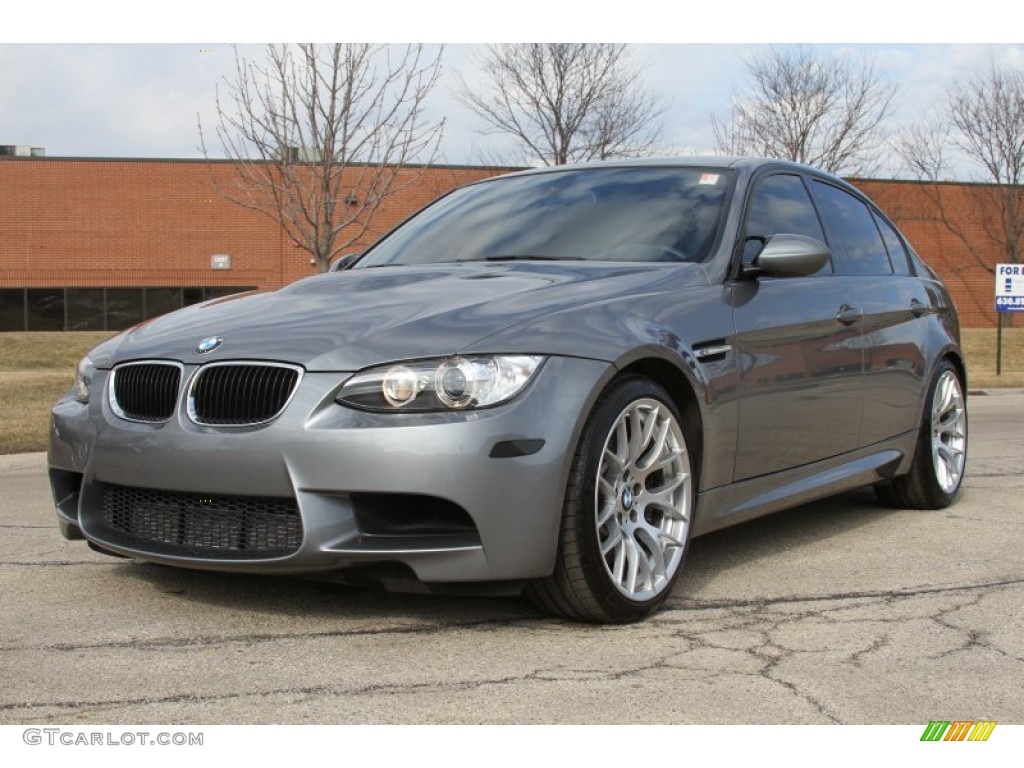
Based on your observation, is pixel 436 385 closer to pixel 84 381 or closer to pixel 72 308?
pixel 84 381

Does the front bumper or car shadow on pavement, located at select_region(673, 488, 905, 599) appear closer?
the front bumper

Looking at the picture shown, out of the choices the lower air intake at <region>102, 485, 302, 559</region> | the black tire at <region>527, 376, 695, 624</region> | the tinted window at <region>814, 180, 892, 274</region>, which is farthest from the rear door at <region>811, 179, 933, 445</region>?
the lower air intake at <region>102, 485, 302, 559</region>

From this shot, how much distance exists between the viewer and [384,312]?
3977mm

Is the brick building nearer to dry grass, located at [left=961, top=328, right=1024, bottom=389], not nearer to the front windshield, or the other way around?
dry grass, located at [left=961, top=328, right=1024, bottom=389]

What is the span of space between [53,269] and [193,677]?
3841cm

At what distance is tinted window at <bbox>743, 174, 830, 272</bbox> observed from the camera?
16.6 ft

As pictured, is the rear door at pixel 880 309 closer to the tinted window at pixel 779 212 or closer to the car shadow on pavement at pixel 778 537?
the tinted window at pixel 779 212

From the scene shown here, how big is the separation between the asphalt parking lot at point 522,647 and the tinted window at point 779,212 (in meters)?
1.33

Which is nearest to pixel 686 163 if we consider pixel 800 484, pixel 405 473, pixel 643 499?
pixel 800 484

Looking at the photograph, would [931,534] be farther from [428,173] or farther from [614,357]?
[428,173]

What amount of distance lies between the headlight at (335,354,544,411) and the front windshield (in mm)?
1264

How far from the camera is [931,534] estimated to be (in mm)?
5668
